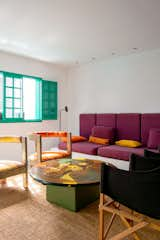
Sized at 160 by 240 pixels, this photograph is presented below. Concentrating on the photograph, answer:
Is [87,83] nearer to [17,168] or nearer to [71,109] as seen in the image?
[71,109]

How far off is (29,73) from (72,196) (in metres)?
3.21

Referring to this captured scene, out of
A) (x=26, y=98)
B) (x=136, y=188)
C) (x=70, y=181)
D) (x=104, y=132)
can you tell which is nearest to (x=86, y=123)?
(x=104, y=132)

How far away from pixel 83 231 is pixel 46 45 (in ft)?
10.4

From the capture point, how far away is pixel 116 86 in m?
4.41

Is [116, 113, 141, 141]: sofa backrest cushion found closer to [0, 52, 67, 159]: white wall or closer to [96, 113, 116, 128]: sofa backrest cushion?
[96, 113, 116, 128]: sofa backrest cushion

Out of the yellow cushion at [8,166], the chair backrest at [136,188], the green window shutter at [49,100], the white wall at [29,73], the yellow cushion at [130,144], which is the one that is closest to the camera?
the chair backrest at [136,188]

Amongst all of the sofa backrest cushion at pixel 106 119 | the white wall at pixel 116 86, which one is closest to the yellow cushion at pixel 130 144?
the sofa backrest cushion at pixel 106 119

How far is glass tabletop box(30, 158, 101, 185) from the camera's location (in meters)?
1.95

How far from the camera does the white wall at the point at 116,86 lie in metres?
3.90

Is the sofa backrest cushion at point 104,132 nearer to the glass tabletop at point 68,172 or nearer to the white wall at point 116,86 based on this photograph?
the white wall at point 116,86

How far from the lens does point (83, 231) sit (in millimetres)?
1826

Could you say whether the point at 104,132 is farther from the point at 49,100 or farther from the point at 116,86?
the point at 49,100

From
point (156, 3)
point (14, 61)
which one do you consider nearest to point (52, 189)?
point (156, 3)

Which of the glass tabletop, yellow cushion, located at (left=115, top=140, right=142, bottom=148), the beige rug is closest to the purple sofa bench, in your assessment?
yellow cushion, located at (left=115, top=140, right=142, bottom=148)
